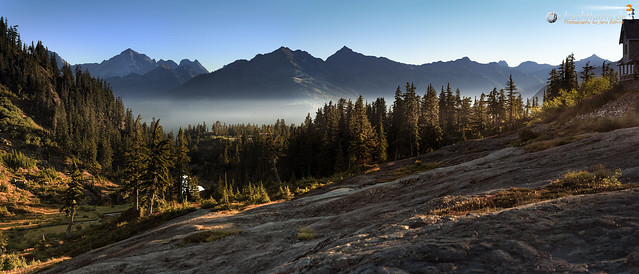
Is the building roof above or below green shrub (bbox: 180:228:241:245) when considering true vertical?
above

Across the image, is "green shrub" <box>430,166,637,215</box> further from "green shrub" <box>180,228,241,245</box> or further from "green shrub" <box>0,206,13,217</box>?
"green shrub" <box>0,206,13,217</box>

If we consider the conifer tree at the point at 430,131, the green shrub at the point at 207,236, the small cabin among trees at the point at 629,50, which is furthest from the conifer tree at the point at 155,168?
the small cabin among trees at the point at 629,50

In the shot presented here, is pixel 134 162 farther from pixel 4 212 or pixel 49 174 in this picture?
pixel 49 174

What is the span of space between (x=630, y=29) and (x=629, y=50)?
11.1ft

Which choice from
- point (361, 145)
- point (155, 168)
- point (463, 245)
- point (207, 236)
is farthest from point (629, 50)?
point (155, 168)

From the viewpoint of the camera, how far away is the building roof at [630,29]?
43.2 m

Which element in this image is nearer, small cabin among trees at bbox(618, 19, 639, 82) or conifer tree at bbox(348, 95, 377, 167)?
small cabin among trees at bbox(618, 19, 639, 82)

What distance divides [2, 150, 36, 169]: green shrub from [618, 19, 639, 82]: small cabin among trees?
183911 mm

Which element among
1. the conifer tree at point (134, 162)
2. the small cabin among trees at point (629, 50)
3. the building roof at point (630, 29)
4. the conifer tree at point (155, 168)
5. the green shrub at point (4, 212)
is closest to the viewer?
the conifer tree at point (155, 168)

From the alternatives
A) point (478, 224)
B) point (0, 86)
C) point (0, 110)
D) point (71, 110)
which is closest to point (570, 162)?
point (478, 224)

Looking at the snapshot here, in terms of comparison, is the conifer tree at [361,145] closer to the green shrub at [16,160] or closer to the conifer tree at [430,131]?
the conifer tree at [430,131]

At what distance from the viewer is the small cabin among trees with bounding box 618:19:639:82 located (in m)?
40.7

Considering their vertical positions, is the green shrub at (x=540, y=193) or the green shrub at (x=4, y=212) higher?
A: the green shrub at (x=540, y=193)

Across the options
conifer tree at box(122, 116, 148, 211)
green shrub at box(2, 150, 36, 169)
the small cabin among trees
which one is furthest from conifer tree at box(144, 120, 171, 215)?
green shrub at box(2, 150, 36, 169)
